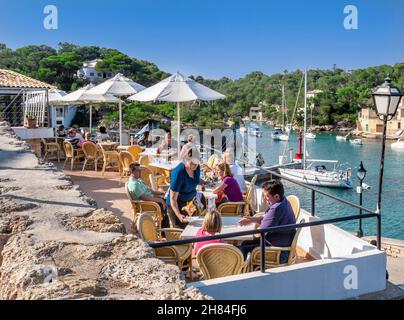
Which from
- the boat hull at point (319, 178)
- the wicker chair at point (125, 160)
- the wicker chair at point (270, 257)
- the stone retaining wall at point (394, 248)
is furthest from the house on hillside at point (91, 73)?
the wicker chair at point (270, 257)

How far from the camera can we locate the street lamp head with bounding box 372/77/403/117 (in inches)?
283

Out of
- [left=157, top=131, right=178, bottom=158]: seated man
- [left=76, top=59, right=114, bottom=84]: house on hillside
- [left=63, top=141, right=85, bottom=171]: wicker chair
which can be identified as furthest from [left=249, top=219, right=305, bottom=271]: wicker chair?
[left=76, top=59, right=114, bottom=84]: house on hillside

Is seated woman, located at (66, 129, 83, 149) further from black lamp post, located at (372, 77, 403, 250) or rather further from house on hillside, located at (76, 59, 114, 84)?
house on hillside, located at (76, 59, 114, 84)

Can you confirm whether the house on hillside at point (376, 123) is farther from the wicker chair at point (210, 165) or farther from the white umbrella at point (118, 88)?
the wicker chair at point (210, 165)

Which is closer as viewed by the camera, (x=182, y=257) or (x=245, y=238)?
(x=182, y=257)

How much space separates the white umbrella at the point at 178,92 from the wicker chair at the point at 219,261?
5131mm

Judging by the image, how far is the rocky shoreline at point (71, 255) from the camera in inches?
79.7

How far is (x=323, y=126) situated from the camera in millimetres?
102312

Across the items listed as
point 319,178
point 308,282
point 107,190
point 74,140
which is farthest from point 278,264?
point 319,178

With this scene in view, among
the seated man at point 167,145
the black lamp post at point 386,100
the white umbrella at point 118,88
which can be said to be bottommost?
the seated man at point 167,145
